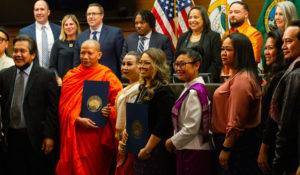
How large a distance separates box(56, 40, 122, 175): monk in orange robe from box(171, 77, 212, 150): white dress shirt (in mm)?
934

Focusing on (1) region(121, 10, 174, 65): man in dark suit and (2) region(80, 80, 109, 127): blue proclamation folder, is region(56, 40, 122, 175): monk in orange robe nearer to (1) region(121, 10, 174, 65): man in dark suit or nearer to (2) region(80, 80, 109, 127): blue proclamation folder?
(2) region(80, 80, 109, 127): blue proclamation folder

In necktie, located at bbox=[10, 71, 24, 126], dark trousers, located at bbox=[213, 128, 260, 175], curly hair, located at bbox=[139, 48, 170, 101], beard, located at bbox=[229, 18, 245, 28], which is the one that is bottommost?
dark trousers, located at bbox=[213, 128, 260, 175]

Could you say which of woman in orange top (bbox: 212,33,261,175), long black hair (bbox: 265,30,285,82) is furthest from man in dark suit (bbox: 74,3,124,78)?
long black hair (bbox: 265,30,285,82)

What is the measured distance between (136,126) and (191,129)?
434mm

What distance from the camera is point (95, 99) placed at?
11.4 ft

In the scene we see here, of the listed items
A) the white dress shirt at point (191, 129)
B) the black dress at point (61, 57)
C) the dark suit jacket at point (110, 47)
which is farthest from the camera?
the black dress at point (61, 57)

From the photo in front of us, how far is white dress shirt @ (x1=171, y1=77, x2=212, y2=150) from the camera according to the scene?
2693 mm

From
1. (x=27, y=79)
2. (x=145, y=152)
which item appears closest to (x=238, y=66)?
(x=145, y=152)

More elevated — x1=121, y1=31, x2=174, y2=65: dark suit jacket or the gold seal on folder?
x1=121, y1=31, x2=174, y2=65: dark suit jacket

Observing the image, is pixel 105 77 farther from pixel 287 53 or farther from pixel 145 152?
pixel 287 53

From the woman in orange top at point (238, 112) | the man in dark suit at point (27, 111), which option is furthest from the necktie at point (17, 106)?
the woman in orange top at point (238, 112)

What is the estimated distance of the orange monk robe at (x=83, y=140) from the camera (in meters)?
3.55

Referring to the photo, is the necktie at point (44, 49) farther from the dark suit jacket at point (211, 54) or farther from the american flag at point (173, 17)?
the dark suit jacket at point (211, 54)

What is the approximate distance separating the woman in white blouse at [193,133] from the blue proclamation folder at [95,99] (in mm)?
841
